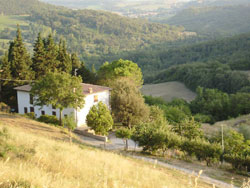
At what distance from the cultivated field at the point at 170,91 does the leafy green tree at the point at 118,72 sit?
82.8 feet

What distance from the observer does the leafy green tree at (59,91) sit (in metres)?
29.4

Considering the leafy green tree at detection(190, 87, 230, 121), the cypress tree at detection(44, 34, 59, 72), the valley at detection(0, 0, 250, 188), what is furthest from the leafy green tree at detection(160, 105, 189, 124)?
the cypress tree at detection(44, 34, 59, 72)

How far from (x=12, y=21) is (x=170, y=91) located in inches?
5237

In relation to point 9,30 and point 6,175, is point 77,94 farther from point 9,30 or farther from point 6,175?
point 9,30

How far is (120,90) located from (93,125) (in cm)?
958

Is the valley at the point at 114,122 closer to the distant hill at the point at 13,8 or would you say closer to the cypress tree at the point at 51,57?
the cypress tree at the point at 51,57

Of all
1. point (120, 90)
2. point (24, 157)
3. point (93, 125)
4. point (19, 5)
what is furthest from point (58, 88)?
point (19, 5)

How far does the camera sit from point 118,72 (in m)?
43.3

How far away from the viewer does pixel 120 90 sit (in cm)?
3647

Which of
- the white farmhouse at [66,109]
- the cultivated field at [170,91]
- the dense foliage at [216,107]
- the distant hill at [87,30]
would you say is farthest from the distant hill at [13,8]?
the white farmhouse at [66,109]

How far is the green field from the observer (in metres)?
164

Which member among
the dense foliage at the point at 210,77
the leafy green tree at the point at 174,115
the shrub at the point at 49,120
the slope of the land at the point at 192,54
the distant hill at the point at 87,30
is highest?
the distant hill at the point at 87,30

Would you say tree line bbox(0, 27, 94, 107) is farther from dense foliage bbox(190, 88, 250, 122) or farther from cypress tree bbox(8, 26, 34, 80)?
dense foliage bbox(190, 88, 250, 122)

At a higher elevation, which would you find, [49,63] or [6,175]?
[49,63]
